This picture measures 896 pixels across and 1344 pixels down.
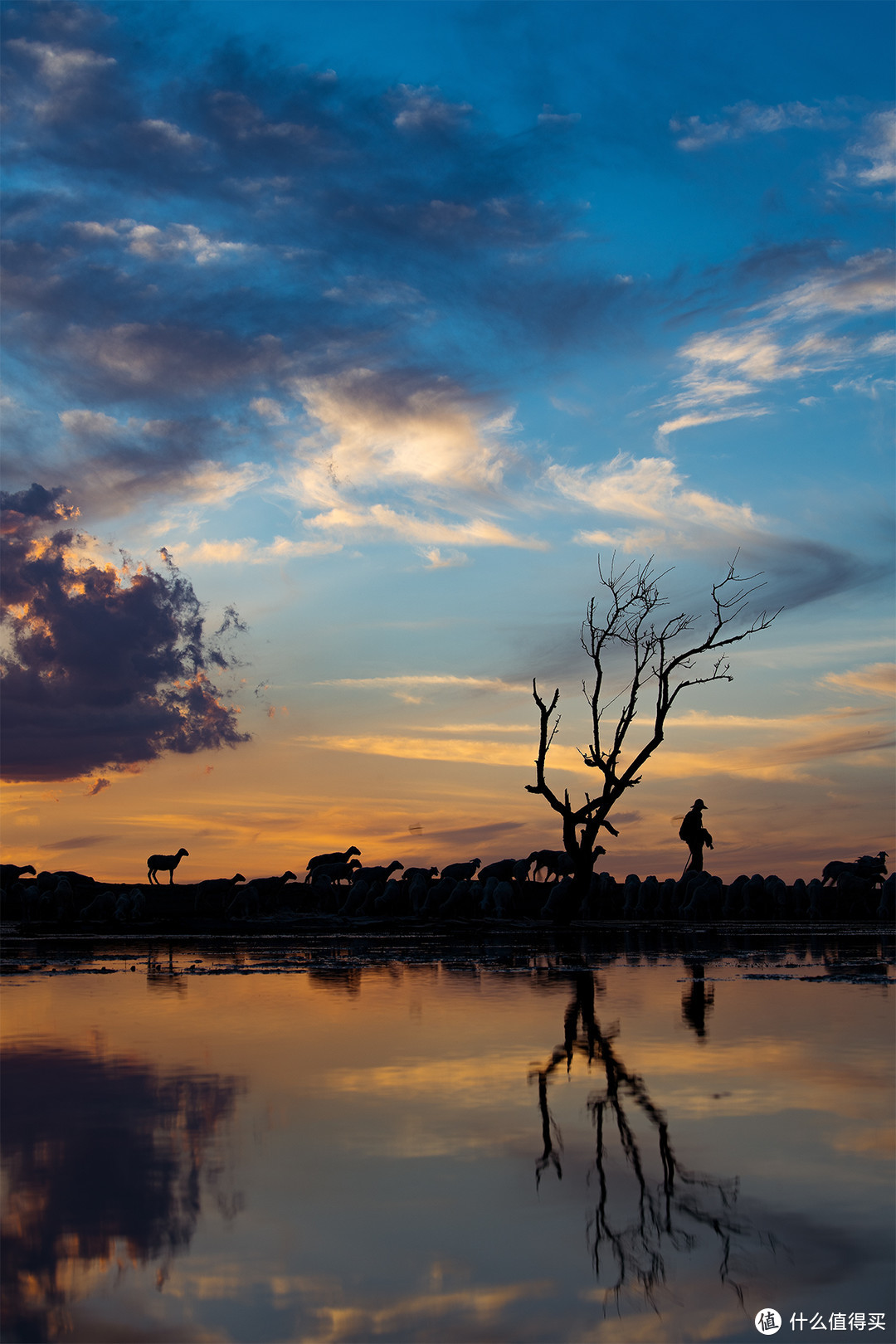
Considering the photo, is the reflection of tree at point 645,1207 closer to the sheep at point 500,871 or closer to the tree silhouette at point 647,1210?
the tree silhouette at point 647,1210

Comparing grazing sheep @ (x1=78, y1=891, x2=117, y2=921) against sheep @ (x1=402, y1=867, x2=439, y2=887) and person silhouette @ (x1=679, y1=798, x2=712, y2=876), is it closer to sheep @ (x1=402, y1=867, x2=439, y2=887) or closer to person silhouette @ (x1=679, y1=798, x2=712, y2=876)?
sheep @ (x1=402, y1=867, x2=439, y2=887)

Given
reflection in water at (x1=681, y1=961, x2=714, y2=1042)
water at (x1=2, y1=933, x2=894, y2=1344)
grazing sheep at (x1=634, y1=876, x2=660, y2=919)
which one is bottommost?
grazing sheep at (x1=634, y1=876, x2=660, y2=919)

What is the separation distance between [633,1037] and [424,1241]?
4.46 metres

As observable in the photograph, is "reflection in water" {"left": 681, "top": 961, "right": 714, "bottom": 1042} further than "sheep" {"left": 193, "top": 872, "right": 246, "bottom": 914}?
No

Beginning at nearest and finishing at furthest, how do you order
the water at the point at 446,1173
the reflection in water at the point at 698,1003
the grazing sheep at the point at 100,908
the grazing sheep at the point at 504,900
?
1. the water at the point at 446,1173
2. the reflection in water at the point at 698,1003
3. the grazing sheep at the point at 504,900
4. the grazing sheep at the point at 100,908

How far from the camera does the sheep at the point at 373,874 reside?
37844mm

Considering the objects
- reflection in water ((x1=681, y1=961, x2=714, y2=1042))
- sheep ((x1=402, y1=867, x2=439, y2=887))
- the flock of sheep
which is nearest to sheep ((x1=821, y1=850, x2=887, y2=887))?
the flock of sheep

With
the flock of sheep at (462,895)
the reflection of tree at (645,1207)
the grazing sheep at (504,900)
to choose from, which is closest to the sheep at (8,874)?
the flock of sheep at (462,895)

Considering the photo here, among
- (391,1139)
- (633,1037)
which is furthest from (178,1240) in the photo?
(633,1037)

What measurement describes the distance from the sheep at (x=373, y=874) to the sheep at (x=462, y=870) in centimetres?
177

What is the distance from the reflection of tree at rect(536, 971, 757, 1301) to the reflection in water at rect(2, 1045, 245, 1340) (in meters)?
1.33

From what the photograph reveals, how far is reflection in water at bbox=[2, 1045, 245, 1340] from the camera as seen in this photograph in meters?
3.32

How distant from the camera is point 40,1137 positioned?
486 centimetres

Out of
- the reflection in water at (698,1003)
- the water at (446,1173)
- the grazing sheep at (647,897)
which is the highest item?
the water at (446,1173)
